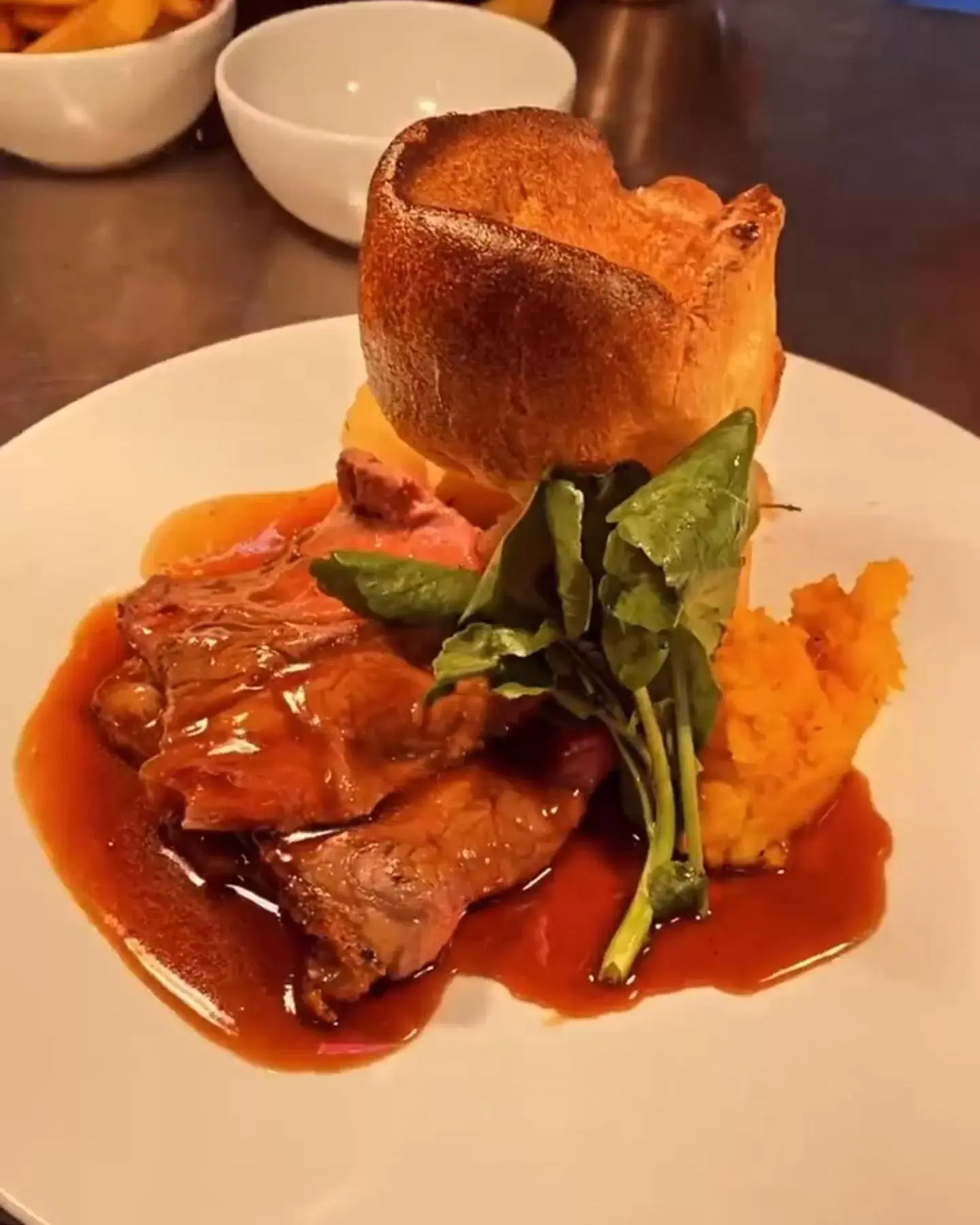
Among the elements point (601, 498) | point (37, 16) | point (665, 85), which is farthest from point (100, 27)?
point (601, 498)

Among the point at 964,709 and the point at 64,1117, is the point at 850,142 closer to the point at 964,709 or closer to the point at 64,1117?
the point at 964,709

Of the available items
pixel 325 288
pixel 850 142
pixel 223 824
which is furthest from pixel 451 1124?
pixel 850 142

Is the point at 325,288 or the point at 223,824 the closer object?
the point at 223,824

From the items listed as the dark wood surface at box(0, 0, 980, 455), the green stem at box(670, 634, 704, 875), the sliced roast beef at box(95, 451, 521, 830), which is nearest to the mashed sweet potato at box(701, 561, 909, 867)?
the green stem at box(670, 634, 704, 875)

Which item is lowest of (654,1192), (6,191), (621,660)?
(6,191)

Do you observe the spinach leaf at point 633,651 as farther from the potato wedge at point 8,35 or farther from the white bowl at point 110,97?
the potato wedge at point 8,35

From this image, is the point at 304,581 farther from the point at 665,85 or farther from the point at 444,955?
the point at 665,85
